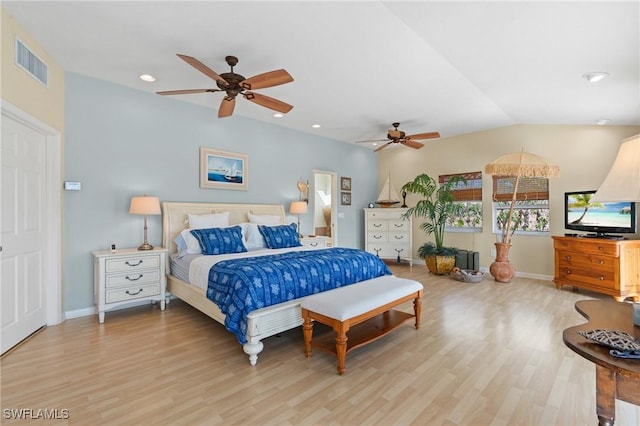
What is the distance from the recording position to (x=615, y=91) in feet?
11.1

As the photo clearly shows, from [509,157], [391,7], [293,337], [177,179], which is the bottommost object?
[293,337]

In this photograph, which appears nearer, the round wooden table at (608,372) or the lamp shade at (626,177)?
the round wooden table at (608,372)

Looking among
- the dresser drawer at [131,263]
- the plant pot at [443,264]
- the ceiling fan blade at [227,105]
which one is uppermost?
the ceiling fan blade at [227,105]

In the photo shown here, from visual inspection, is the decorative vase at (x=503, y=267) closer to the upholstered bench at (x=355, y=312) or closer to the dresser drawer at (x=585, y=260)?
the dresser drawer at (x=585, y=260)

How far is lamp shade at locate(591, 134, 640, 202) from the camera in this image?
4.18 ft

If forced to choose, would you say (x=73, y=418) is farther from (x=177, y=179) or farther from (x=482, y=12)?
(x=482, y=12)

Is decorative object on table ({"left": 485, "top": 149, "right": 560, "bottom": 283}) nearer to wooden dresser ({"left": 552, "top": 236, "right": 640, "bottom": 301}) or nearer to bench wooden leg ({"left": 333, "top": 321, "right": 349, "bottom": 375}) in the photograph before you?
wooden dresser ({"left": 552, "top": 236, "right": 640, "bottom": 301})

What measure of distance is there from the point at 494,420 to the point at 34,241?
4188 mm

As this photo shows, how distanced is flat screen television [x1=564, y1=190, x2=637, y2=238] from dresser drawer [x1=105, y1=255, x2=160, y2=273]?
5714 mm

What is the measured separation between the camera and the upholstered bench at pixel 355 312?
2.37 m

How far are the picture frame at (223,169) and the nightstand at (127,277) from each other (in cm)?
136

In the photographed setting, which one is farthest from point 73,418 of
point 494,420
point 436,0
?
point 436,0

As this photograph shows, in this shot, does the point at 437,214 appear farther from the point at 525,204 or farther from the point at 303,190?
the point at 303,190

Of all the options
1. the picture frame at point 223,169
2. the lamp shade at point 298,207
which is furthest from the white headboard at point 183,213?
the lamp shade at point 298,207
